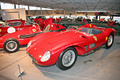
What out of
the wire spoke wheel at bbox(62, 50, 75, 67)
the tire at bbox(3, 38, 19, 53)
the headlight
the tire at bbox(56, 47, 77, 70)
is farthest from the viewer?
the tire at bbox(3, 38, 19, 53)

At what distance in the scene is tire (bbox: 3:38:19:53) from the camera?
12.2ft

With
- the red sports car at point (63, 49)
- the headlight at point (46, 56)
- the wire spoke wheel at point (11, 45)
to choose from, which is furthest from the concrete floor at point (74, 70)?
the wire spoke wheel at point (11, 45)

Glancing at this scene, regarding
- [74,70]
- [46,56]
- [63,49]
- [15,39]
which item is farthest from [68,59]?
[15,39]

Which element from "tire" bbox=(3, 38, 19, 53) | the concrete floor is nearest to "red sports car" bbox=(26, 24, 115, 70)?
the concrete floor

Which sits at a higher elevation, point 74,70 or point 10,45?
point 10,45

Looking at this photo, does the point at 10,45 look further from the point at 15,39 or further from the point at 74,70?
the point at 74,70

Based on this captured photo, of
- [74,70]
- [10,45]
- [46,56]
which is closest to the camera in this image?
[46,56]

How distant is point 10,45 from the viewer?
3846mm

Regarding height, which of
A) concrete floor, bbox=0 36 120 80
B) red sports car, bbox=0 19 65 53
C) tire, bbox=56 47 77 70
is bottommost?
concrete floor, bbox=0 36 120 80

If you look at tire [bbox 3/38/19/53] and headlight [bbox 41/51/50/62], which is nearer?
headlight [bbox 41/51/50/62]

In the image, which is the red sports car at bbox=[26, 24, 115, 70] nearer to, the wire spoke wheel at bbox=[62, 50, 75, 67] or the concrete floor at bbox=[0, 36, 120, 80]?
the wire spoke wheel at bbox=[62, 50, 75, 67]

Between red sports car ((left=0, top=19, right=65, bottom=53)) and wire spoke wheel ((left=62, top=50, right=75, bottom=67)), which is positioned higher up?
red sports car ((left=0, top=19, right=65, bottom=53))

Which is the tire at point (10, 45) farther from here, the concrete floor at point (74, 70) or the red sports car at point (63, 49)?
the red sports car at point (63, 49)

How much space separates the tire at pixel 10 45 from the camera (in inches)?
146
